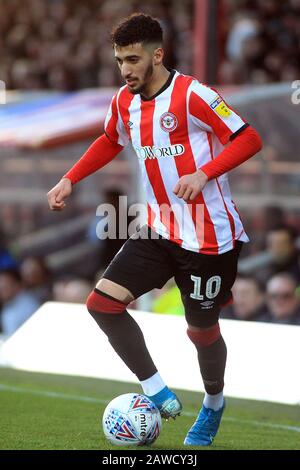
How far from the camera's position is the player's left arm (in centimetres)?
559

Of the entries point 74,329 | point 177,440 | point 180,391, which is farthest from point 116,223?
point 177,440

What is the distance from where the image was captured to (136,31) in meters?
5.70

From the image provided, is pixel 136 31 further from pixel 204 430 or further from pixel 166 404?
pixel 204 430

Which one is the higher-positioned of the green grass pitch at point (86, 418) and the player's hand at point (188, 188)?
the player's hand at point (188, 188)

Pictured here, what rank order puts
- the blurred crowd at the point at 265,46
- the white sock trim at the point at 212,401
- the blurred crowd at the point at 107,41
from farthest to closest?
the blurred crowd at the point at 107,41 < the blurred crowd at the point at 265,46 < the white sock trim at the point at 212,401

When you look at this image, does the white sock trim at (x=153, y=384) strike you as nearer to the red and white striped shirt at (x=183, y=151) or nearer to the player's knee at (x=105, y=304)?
the player's knee at (x=105, y=304)

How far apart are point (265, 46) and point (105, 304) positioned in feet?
26.5

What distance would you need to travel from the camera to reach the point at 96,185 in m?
15.3

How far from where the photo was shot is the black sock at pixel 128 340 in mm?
5914

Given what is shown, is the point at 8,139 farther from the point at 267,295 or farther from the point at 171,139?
the point at 171,139

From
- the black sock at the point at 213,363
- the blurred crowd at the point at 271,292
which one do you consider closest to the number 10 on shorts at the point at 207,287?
the black sock at the point at 213,363

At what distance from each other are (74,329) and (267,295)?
1603 millimetres

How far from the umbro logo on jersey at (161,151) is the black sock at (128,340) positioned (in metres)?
0.82
